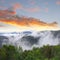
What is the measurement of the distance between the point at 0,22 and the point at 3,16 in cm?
13

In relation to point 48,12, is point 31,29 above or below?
below

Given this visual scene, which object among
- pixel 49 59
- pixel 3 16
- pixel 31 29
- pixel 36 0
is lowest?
pixel 49 59

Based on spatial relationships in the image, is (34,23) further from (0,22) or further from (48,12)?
(0,22)

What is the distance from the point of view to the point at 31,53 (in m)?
3.00

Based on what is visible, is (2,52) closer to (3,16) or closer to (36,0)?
(3,16)

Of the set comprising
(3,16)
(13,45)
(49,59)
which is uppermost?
(3,16)

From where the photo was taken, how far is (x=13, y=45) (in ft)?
9.93

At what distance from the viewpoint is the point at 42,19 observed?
3070mm

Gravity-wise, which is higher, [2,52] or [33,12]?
[33,12]

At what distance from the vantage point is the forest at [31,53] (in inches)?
117

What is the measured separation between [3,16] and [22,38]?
1.78ft

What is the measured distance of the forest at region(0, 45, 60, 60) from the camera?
9.74 ft

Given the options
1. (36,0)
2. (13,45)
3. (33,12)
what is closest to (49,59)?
(13,45)

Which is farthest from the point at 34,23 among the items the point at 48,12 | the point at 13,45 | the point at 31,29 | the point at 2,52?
the point at 2,52
